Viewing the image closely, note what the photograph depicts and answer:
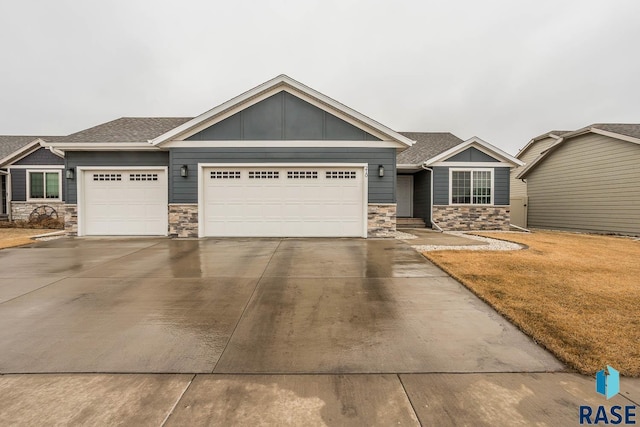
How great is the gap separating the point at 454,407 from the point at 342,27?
22139 mm

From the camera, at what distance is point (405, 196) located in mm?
16625

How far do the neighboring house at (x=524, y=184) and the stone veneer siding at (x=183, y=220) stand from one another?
17.0m

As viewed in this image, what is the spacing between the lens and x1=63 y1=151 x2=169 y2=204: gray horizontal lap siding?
10984mm

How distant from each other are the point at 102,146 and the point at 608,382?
44.8 ft

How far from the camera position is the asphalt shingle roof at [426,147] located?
1497 cm

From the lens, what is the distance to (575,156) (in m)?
14.4

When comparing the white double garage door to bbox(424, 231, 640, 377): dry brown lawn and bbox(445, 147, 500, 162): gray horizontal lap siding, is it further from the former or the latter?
bbox(445, 147, 500, 162): gray horizontal lap siding

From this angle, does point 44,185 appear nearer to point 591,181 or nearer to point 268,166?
point 268,166

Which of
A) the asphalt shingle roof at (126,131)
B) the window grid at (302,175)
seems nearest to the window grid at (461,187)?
→ the window grid at (302,175)

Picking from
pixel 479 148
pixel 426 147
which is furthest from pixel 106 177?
pixel 479 148

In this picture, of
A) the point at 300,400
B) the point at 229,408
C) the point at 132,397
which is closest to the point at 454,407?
the point at 300,400

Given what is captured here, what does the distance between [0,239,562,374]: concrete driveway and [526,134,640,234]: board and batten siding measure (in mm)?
12042

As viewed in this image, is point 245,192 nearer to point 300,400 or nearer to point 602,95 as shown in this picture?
point 300,400

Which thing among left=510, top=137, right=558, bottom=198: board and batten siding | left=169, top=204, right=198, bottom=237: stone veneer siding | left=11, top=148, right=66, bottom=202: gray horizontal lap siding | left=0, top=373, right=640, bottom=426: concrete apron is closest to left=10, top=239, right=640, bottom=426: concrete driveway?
left=0, top=373, right=640, bottom=426: concrete apron
